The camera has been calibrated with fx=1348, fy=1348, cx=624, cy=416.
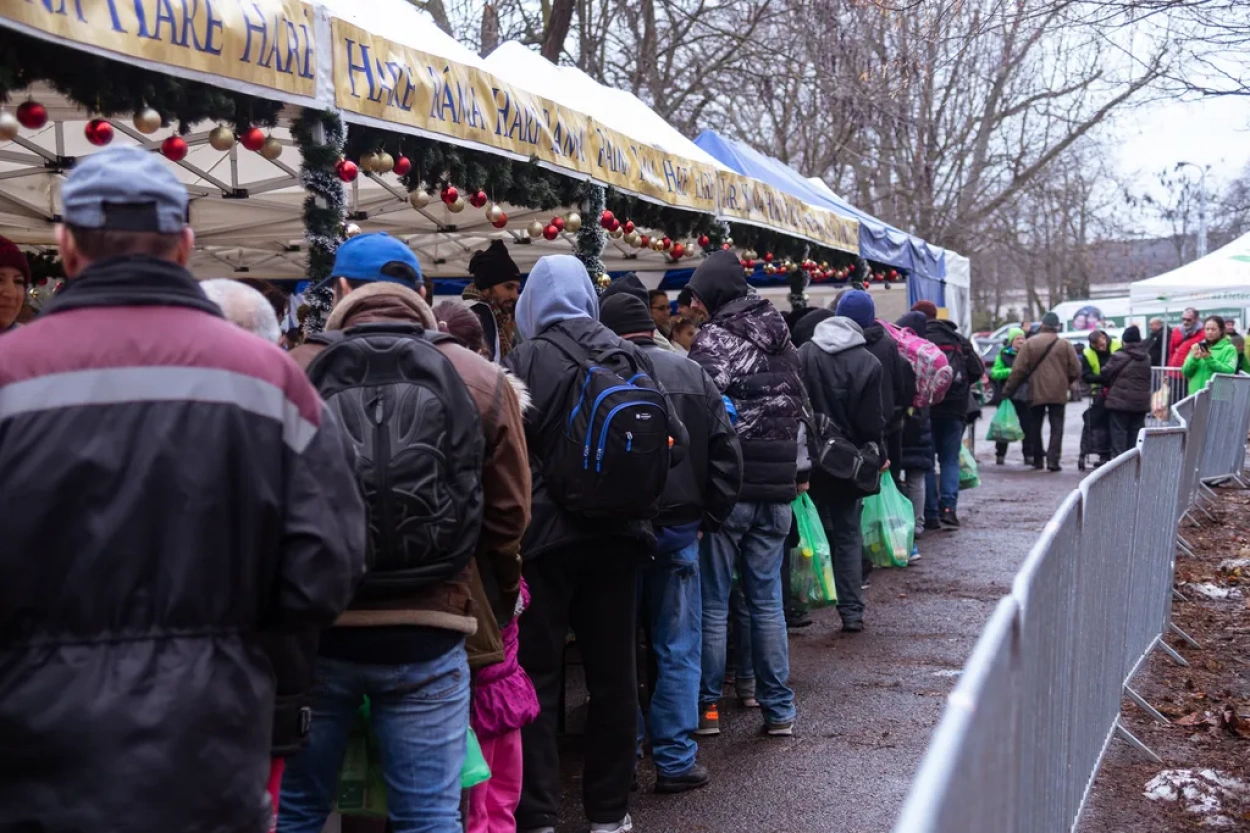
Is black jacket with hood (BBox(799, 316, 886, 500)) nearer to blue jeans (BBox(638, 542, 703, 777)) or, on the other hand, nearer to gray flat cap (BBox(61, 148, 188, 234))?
blue jeans (BBox(638, 542, 703, 777))

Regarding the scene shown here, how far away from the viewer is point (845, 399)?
309 inches

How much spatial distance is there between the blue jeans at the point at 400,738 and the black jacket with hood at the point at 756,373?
276cm

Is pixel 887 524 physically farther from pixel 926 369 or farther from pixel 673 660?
pixel 673 660

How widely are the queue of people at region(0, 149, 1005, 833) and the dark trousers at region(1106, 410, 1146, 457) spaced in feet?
36.2

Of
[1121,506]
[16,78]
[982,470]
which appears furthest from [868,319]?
[982,470]

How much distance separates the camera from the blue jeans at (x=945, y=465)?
11.7 m

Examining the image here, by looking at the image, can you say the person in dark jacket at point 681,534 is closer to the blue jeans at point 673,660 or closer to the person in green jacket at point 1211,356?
the blue jeans at point 673,660

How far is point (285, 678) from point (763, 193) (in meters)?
8.54

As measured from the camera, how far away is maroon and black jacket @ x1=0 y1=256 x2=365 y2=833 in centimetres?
220

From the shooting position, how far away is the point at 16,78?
3811 mm

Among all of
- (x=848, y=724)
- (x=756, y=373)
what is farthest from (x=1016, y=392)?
(x=756, y=373)

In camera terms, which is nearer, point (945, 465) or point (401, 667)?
point (401, 667)

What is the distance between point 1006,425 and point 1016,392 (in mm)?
709

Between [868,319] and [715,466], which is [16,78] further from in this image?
[868,319]
